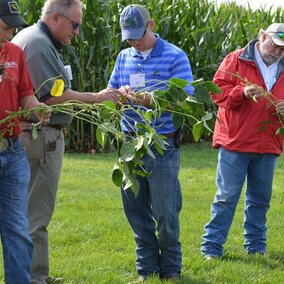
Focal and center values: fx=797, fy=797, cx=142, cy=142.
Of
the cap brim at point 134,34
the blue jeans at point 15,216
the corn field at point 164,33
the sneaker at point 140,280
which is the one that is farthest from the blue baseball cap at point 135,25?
the corn field at point 164,33

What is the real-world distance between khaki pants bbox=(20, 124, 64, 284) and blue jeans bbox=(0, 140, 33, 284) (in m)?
0.49

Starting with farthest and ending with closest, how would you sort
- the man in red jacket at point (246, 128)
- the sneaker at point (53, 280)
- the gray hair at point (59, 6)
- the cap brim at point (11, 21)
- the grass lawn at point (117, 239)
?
the man in red jacket at point (246, 128) → the grass lawn at point (117, 239) → the sneaker at point (53, 280) → the gray hair at point (59, 6) → the cap brim at point (11, 21)

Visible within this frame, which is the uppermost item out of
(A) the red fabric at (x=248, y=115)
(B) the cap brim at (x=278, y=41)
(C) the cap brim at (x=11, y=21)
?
(C) the cap brim at (x=11, y=21)

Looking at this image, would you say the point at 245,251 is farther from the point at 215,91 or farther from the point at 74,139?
the point at 74,139

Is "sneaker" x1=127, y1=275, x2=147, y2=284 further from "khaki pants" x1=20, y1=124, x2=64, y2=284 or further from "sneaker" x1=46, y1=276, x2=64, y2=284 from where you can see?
"khaki pants" x1=20, y1=124, x2=64, y2=284

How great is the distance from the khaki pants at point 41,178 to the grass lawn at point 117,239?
1.61 feet

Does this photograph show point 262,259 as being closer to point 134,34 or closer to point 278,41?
point 278,41

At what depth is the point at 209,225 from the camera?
21.1 ft

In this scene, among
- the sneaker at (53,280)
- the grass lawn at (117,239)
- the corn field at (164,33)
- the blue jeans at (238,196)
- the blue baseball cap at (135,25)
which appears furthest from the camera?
the corn field at (164,33)

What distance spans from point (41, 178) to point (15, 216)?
643mm

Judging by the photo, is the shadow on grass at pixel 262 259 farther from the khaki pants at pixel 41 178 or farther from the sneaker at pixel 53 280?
the khaki pants at pixel 41 178

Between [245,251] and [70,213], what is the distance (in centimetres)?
200

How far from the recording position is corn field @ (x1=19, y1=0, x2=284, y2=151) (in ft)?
41.3

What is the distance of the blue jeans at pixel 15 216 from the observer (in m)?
4.56
